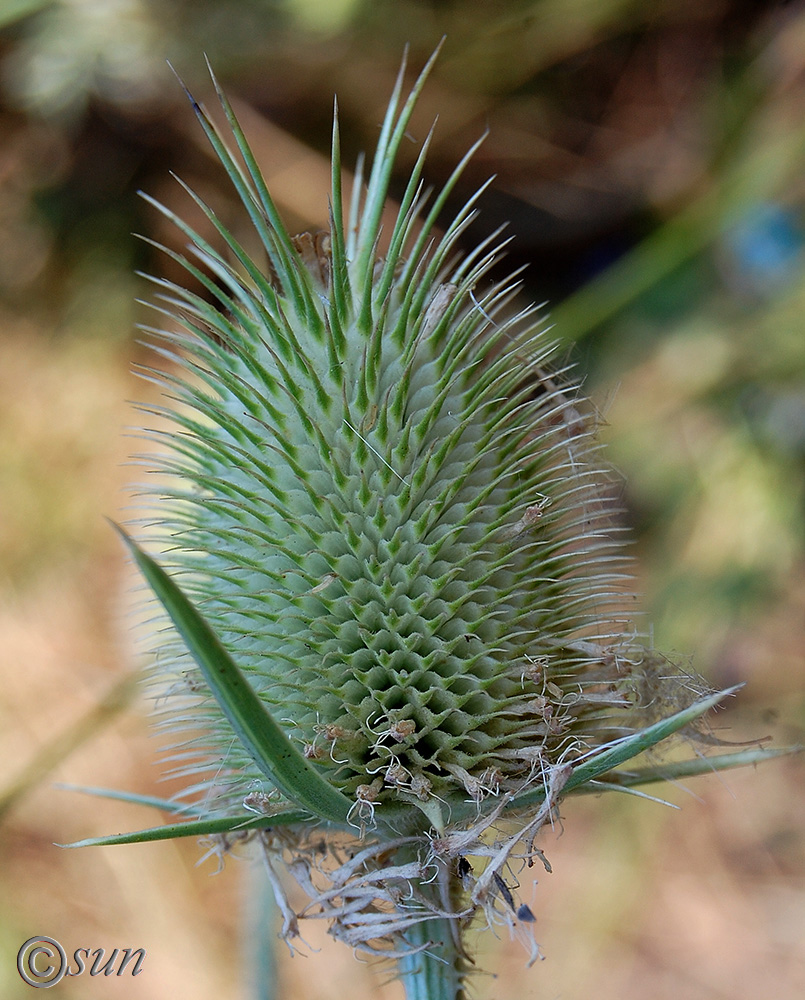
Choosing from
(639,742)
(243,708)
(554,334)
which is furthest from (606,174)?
(243,708)

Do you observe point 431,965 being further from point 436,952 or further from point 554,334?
point 554,334

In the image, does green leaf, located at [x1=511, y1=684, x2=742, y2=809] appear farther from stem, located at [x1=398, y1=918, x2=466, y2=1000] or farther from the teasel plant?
stem, located at [x1=398, y1=918, x2=466, y2=1000]

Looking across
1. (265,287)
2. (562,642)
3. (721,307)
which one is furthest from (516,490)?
(721,307)

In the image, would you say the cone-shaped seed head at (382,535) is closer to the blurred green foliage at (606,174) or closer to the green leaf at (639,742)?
the green leaf at (639,742)

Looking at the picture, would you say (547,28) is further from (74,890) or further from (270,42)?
(74,890)

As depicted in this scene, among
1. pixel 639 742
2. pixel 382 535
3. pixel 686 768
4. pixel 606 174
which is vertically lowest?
pixel 686 768

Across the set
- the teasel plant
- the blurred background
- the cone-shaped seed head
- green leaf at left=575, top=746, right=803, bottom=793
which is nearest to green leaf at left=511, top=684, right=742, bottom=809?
the teasel plant

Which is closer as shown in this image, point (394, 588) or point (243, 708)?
point (243, 708)
